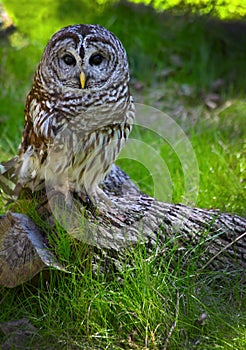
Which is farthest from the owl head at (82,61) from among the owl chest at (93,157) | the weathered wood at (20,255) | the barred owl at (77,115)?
the weathered wood at (20,255)

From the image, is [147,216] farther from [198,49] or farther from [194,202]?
[198,49]

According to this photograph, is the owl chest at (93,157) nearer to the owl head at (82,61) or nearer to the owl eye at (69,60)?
the owl head at (82,61)

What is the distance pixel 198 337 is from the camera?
2.69 meters

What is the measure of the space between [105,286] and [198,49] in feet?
12.9

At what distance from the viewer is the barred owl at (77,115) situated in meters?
3.26

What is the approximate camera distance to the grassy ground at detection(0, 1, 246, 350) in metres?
2.71

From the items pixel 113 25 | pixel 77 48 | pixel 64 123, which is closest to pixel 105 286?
pixel 64 123

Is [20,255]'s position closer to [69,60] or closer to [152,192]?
[69,60]

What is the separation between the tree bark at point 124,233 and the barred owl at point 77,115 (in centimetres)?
23

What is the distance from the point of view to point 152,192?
4.20m

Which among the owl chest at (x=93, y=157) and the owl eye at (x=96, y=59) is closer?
the owl eye at (x=96, y=59)

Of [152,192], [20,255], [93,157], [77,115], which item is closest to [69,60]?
[77,115]

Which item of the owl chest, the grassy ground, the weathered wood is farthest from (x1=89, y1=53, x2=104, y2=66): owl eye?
the weathered wood

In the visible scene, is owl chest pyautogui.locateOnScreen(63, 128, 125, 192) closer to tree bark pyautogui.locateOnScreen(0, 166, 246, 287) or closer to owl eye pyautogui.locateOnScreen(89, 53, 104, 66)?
tree bark pyautogui.locateOnScreen(0, 166, 246, 287)
